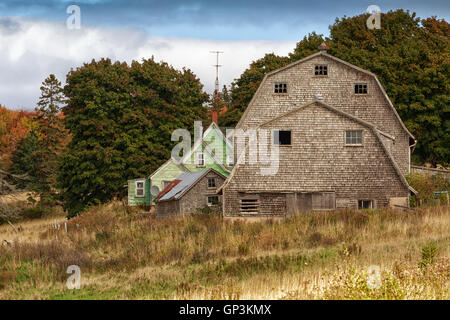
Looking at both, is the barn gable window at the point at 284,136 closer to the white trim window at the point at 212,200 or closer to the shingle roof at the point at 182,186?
the white trim window at the point at 212,200

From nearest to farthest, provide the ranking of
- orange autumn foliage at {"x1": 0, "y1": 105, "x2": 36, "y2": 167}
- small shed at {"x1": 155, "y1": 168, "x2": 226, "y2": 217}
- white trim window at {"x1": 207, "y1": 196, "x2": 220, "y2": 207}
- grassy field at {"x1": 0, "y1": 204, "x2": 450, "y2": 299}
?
1. grassy field at {"x1": 0, "y1": 204, "x2": 450, "y2": 299}
2. small shed at {"x1": 155, "y1": 168, "x2": 226, "y2": 217}
3. white trim window at {"x1": 207, "y1": 196, "x2": 220, "y2": 207}
4. orange autumn foliage at {"x1": 0, "y1": 105, "x2": 36, "y2": 167}

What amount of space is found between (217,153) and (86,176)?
1185 centimetres

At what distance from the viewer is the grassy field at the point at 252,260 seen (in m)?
12.9

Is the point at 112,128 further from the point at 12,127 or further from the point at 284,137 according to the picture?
the point at 12,127

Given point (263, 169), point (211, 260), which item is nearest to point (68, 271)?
point (211, 260)

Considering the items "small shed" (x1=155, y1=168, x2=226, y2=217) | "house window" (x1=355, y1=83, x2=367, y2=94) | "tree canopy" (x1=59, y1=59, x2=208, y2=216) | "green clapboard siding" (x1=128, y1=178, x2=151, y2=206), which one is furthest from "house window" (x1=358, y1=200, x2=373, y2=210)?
"tree canopy" (x1=59, y1=59, x2=208, y2=216)

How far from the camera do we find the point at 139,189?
2136 inches

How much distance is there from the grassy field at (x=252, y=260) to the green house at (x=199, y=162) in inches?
834

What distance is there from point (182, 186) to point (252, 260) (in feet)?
86.0

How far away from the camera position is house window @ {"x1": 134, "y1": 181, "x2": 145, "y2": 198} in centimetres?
5416

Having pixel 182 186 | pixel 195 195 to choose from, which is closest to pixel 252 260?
pixel 195 195

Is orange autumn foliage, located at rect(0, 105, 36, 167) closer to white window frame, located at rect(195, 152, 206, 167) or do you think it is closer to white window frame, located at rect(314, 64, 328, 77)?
white window frame, located at rect(195, 152, 206, 167)

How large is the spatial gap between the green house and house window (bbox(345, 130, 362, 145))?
16413mm

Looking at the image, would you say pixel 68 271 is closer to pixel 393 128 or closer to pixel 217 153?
pixel 393 128
